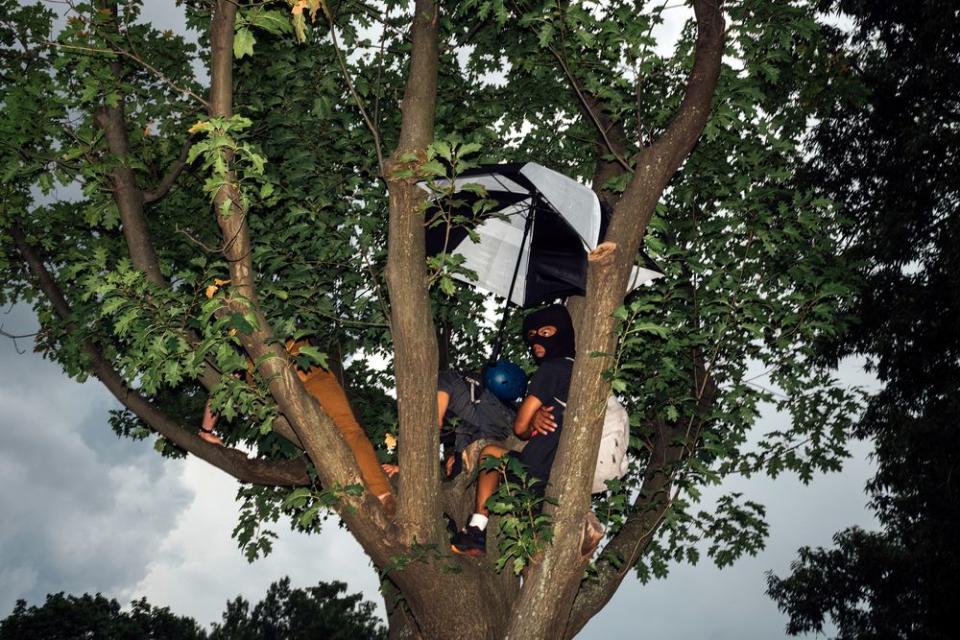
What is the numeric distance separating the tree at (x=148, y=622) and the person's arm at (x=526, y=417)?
25.0 meters

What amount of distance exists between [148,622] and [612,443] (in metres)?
29.4

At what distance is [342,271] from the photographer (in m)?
8.47

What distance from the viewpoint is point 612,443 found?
6715 millimetres

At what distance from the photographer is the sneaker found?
721cm

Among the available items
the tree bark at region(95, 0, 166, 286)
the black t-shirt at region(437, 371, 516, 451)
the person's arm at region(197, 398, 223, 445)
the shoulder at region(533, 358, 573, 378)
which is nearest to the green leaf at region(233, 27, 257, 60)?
the tree bark at region(95, 0, 166, 286)

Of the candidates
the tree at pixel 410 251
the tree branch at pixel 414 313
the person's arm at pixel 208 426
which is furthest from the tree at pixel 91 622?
the tree branch at pixel 414 313

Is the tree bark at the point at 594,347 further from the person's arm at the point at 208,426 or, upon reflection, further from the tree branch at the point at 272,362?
the person's arm at the point at 208,426

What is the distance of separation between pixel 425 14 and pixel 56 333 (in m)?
5.17

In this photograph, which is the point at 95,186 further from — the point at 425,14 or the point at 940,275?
the point at 940,275

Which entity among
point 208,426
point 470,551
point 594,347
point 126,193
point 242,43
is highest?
point 126,193

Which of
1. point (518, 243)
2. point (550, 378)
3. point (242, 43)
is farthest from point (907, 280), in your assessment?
point (242, 43)

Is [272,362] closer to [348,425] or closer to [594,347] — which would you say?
[348,425]

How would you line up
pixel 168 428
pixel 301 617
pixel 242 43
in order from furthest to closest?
pixel 301 617, pixel 168 428, pixel 242 43

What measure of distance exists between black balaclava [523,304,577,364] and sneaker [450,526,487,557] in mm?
1507
